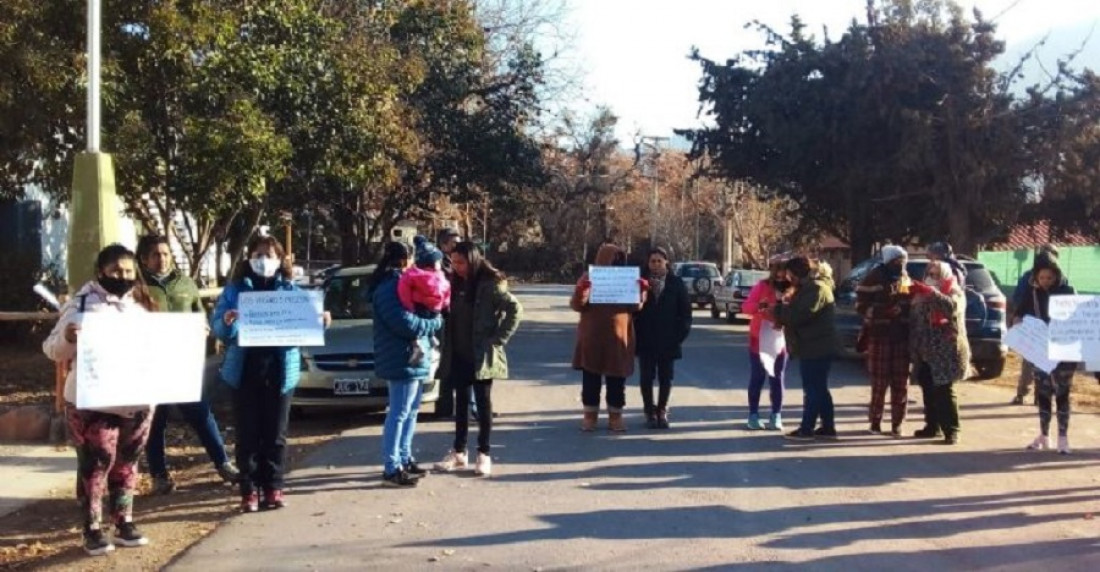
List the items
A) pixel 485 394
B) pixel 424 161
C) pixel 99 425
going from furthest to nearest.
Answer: pixel 424 161, pixel 485 394, pixel 99 425

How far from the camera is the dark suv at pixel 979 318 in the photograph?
49.1ft

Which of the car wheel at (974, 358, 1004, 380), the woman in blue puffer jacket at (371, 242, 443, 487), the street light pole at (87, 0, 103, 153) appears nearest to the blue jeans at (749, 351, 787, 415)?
the woman in blue puffer jacket at (371, 242, 443, 487)

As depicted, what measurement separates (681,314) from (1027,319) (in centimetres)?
308

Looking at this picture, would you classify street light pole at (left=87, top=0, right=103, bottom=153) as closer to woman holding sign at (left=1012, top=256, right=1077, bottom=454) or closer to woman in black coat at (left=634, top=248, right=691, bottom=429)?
woman in black coat at (left=634, top=248, right=691, bottom=429)

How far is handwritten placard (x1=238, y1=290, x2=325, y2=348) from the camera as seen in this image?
287 inches

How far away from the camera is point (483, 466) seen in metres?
8.59

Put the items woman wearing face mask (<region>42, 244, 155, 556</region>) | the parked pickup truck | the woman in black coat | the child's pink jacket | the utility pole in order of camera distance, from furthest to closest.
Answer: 1. the utility pole
2. the parked pickup truck
3. the woman in black coat
4. the child's pink jacket
5. woman wearing face mask (<region>42, 244, 155, 556</region>)

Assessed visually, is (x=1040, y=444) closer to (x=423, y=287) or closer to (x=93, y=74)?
(x=423, y=287)

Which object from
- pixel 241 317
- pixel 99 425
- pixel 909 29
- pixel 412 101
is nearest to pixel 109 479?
pixel 99 425

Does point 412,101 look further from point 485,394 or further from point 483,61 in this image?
point 485,394

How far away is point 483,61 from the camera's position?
27938 millimetres

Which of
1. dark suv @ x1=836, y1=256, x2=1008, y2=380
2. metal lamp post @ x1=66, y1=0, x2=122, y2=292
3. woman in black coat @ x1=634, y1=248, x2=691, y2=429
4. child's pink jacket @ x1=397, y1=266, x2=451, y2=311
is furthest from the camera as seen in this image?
Result: dark suv @ x1=836, y1=256, x2=1008, y2=380

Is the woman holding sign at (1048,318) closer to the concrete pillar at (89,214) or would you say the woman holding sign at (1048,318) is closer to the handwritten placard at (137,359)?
the handwritten placard at (137,359)

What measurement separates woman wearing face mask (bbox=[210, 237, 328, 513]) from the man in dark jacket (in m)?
0.29
